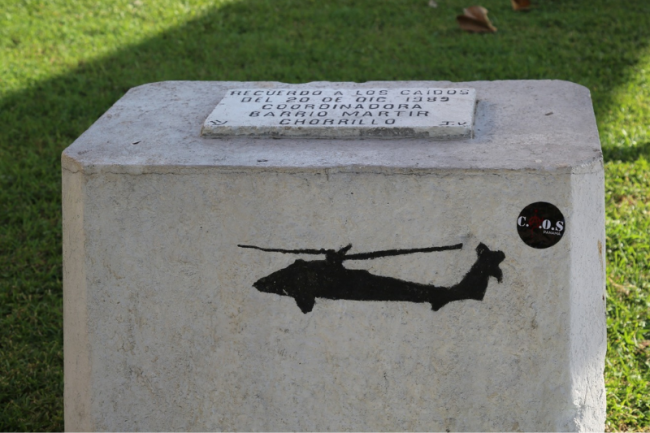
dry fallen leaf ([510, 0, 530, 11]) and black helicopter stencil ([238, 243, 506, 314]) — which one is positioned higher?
black helicopter stencil ([238, 243, 506, 314])

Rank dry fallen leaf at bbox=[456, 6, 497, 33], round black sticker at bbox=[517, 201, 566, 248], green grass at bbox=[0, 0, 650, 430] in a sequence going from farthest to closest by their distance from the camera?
dry fallen leaf at bbox=[456, 6, 497, 33] → green grass at bbox=[0, 0, 650, 430] → round black sticker at bbox=[517, 201, 566, 248]

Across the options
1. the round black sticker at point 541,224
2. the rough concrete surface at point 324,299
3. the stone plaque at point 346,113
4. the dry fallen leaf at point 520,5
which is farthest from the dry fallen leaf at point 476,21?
the round black sticker at point 541,224

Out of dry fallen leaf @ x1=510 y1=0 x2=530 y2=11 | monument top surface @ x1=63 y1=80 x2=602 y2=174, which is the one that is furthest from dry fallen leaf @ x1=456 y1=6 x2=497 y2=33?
monument top surface @ x1=63 y1=80 x2=602 y2=174

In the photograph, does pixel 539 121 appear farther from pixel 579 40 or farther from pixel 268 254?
pixel 579 40

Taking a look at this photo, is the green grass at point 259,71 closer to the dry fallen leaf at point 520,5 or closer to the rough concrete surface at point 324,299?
the dry fallen leaf at point 520,5

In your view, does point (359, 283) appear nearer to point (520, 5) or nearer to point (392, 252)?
point (392, 252)

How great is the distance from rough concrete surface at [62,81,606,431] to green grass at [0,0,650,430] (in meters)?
0.64

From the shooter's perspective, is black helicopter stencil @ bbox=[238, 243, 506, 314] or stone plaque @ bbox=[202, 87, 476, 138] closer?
black helicopter stencil @ bbox=[238, 243, 506, 314]

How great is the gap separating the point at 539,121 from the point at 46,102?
148 inches

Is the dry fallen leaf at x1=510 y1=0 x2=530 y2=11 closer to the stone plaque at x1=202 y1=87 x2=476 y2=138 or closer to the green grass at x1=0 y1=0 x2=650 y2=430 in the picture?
the green grass at x1=0 y1=0 x2=650 y2=430

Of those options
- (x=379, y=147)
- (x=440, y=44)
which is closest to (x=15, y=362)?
(x=379, y=147)

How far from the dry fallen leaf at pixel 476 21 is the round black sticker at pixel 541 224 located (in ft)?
14.6

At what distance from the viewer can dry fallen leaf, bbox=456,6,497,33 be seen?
20.7 feet

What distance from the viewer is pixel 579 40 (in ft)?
19.7
